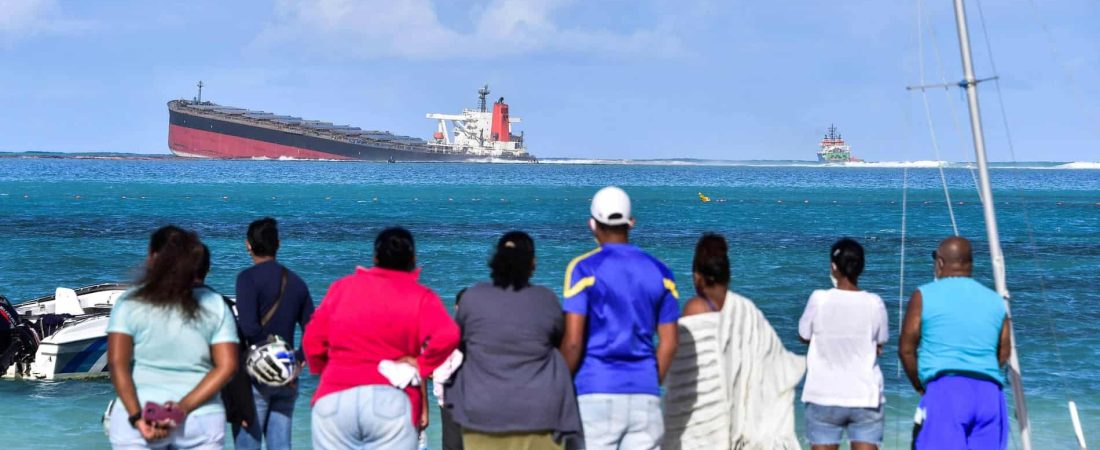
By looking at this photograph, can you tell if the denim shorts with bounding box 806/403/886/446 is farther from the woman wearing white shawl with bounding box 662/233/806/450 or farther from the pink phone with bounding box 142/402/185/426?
the pink phone with bounding box 142/402/185/426

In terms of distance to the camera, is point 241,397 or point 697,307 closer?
point 697,307

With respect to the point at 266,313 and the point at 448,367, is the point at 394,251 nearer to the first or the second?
the point at 448,367

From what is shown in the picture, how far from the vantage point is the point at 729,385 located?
535 cm

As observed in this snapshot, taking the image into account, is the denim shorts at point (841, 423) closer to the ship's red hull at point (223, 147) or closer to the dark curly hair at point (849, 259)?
the dark curly hair at point (849, 259)

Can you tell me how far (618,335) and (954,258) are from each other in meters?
1.49

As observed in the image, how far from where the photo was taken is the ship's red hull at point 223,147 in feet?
501

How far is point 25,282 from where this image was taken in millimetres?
24875

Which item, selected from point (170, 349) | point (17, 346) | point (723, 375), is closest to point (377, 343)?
point (170, 349)

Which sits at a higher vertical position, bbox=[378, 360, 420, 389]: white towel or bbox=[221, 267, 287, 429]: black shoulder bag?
bbox=[378, 360, 420, 389]: white towel

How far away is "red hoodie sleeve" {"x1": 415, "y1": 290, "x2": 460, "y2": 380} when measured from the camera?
15.4 feet

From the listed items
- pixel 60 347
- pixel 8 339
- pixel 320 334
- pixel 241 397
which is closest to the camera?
pixel 320 334

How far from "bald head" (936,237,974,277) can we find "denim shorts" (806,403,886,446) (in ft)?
2.34

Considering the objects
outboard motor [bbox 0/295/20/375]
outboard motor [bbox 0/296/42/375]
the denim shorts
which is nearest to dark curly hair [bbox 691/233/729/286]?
the denim shorts

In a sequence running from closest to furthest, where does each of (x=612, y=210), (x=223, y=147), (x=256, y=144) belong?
1. (x=612, y=210)
2. (x=223, y=147)
3. (x=256, y=144)
